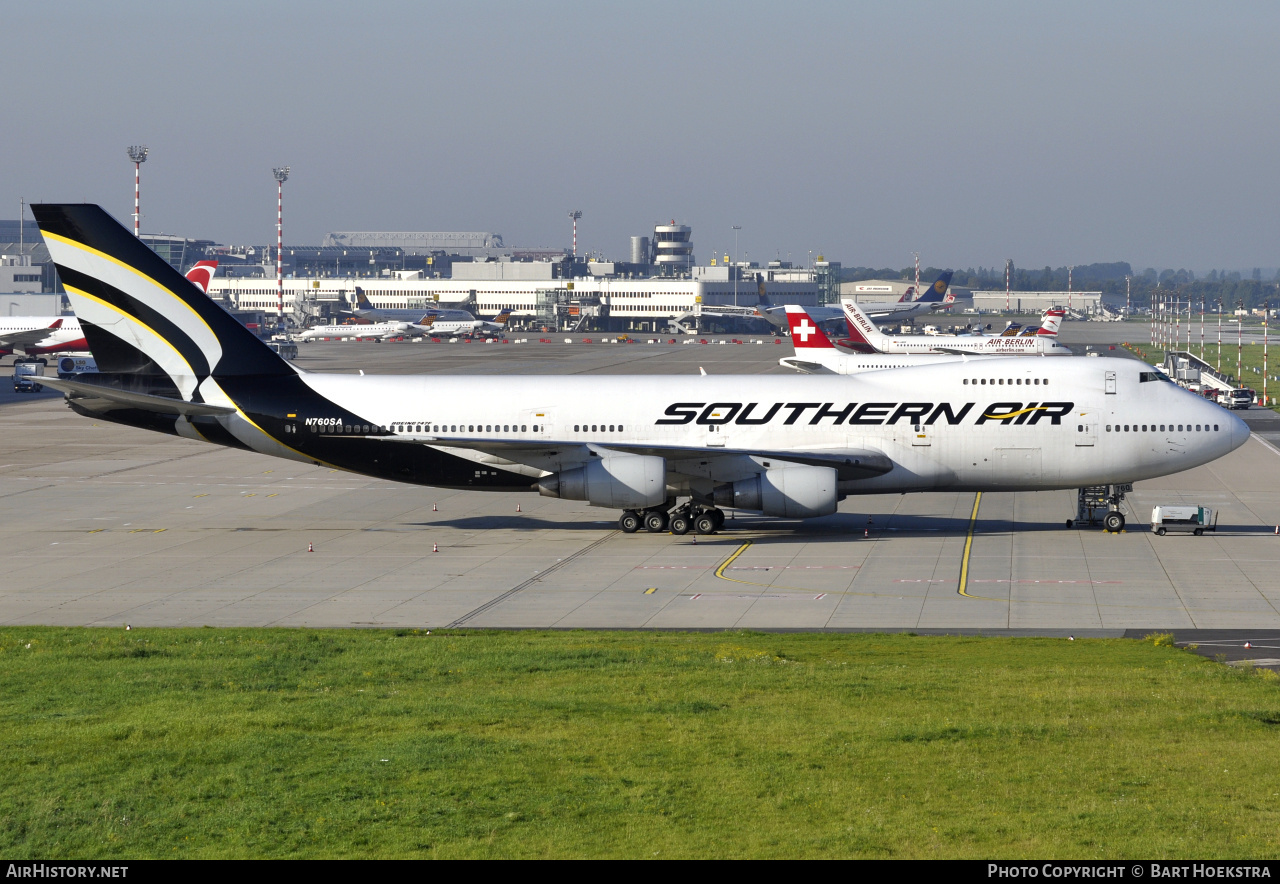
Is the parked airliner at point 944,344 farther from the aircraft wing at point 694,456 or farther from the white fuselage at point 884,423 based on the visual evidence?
the aircraft wing at point 694,456

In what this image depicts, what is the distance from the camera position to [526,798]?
1588 cm

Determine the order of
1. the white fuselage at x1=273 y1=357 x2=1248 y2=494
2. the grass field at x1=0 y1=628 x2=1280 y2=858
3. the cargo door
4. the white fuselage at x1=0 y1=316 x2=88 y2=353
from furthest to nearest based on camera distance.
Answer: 1. the white fuselage at x1=0 y1=316 x2=88 y2=353
2. the cargo door
3. the white fuselage at x1=273 y1=357 x2=1248 y2=494
4. the grass field at x1=0 y1=628 x2=1280 y2=858

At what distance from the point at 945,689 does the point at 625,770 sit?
7.34 m

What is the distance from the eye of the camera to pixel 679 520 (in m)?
44.9

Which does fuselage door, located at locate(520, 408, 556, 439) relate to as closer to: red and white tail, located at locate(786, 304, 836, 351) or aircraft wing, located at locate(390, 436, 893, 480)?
aircraft wing, located at locate(390, 436, 893, 480)

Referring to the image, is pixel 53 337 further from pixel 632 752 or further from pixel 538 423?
pixel 632 752

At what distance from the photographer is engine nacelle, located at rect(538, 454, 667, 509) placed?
43000 millimetres

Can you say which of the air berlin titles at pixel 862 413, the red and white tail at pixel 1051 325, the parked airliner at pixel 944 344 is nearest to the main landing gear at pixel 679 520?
the air berlin titles at pixel 862 413

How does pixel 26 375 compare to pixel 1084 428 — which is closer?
pixel 1084 428

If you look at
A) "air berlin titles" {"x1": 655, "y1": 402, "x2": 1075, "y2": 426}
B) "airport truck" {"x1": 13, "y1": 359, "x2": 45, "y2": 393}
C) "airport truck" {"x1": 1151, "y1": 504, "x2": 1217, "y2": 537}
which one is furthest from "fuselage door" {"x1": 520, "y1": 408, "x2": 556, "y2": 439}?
"airport truck" {"x1": 13, "y1": 359, "x2": 45, "y2": 393}

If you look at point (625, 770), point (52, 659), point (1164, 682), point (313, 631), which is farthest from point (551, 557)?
point (625, 770)

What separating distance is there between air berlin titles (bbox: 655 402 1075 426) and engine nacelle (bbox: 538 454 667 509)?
2.46 meters

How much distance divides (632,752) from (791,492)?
25.2m

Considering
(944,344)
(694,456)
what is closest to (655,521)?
(694,456)
